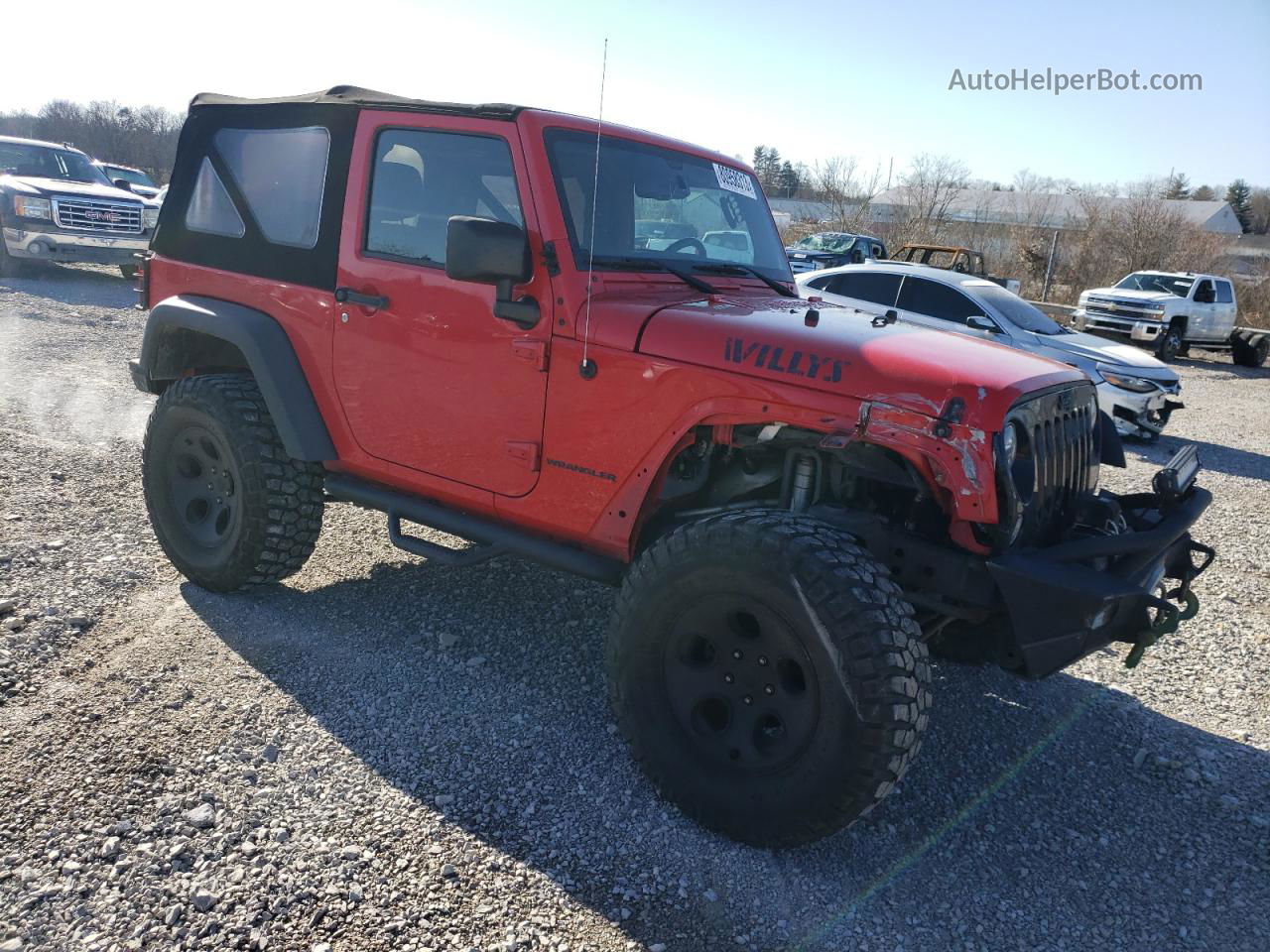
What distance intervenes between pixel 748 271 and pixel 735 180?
487 mm

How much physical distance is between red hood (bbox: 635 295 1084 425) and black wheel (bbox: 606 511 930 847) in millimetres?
445

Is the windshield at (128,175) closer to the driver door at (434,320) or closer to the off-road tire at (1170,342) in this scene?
the driver door at (434,320)

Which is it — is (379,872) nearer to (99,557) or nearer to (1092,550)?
(1092,550)

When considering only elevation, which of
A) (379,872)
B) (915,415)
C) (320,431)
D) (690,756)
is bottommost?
(379,872)

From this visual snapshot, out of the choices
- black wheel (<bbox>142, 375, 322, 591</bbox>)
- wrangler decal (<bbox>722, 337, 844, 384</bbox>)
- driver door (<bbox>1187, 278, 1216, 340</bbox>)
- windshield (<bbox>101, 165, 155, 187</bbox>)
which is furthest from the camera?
windshield (<bbox>101, 165, 155, 187</bbox>)

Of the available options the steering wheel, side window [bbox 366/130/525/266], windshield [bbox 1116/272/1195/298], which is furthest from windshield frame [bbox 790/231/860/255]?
side window [bbox 366/130/525/266]

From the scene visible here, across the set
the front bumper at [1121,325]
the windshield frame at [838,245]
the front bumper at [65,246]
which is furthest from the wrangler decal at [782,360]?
the windshield frame at [838,245]

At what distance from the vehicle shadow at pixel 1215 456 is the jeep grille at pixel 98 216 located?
13.6 metres

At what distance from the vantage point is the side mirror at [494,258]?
2.98 m

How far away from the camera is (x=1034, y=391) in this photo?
9.39ft

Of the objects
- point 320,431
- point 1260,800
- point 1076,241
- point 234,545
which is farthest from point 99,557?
point 1076,241

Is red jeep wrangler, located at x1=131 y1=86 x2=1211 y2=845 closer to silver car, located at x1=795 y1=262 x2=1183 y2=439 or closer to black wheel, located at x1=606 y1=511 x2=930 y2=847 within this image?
black wheel, located at x1=606 y1=511 x2=930 y2=847

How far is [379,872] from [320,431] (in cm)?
196

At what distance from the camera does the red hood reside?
Result: 2.67 meters
